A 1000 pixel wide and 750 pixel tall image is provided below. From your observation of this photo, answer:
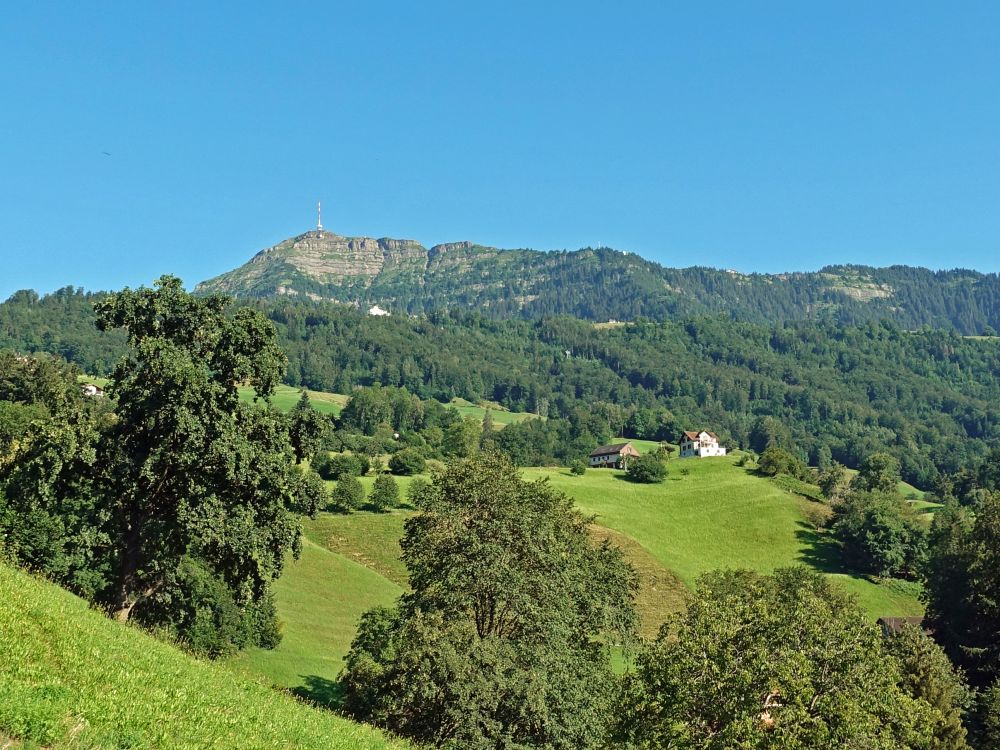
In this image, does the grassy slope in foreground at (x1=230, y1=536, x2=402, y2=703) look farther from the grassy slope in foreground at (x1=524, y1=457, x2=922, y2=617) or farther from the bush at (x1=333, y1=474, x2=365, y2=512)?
the grassy slope in foreground at (x1=524, y1=457, x2=922, y2=617)

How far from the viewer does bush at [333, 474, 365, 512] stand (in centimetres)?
12600

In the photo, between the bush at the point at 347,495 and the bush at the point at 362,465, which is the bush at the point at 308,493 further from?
the bush at the point at 362,465

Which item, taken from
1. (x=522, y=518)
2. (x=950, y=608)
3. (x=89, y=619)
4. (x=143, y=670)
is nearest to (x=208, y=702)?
(x=143, y=670)

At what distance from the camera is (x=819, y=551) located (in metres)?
131

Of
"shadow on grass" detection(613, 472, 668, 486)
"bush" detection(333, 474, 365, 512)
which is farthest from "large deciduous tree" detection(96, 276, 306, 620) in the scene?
"shadow on grass" detection(613, 472, 668, 486)

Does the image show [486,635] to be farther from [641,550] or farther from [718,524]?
[718,524]

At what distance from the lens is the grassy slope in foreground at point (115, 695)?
47.4 feet

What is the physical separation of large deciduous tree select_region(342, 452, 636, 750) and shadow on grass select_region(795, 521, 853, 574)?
81.8 metres

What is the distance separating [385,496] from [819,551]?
6195 centimetres

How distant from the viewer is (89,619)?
22.7m

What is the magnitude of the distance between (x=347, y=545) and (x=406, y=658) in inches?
2989

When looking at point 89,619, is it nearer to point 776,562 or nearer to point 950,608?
point 950,608

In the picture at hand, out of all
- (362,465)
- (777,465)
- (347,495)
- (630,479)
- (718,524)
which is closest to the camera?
(347,495)

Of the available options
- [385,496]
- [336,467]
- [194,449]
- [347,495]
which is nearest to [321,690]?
[194,449]
